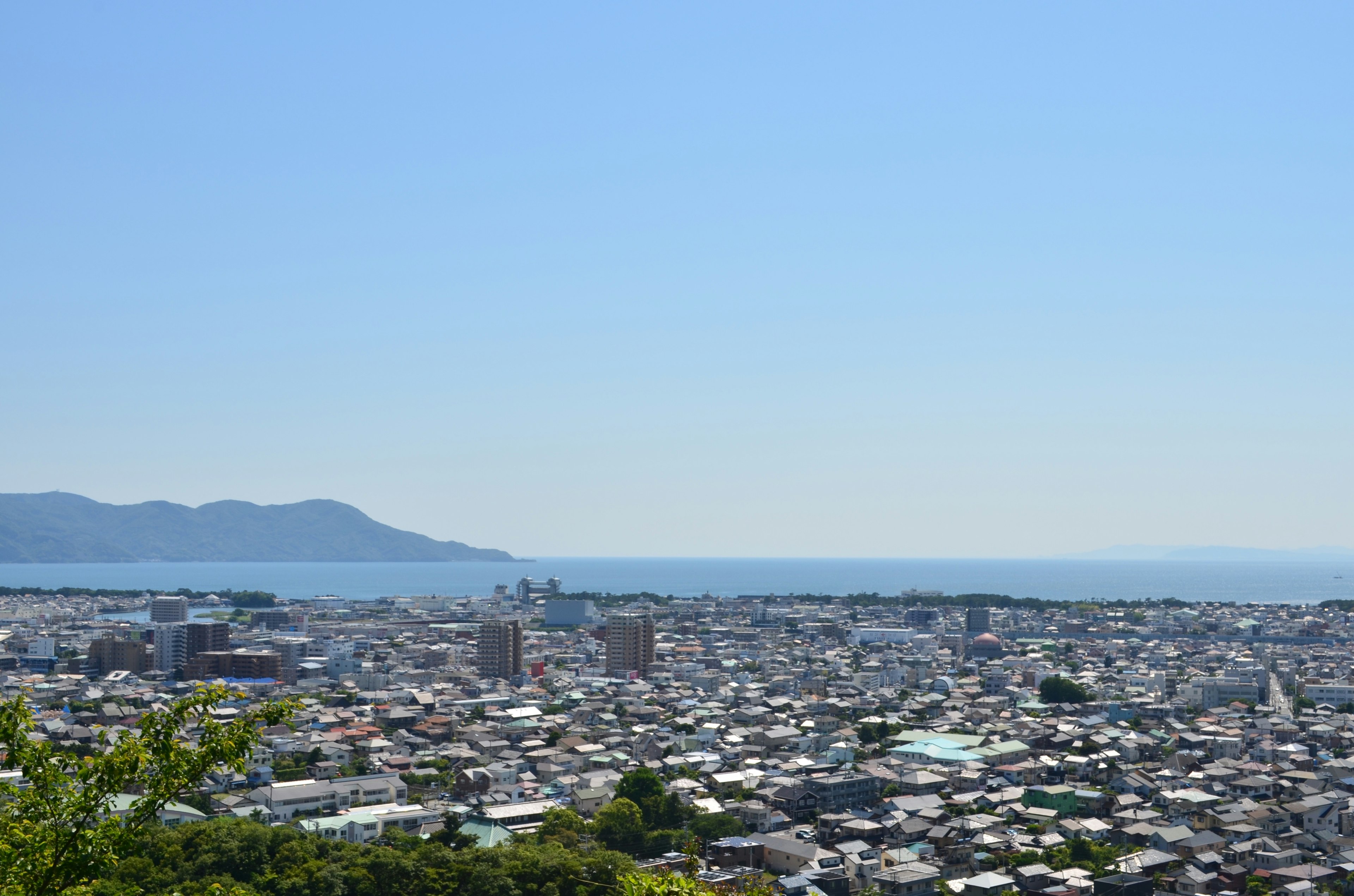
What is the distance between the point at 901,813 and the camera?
16.5m

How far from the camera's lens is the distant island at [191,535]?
161625 mm

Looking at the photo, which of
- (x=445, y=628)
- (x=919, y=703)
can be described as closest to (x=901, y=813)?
(x=919, y=703)

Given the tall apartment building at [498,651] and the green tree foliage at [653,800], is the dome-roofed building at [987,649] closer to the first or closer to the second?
the tall apartment building at [498,651]

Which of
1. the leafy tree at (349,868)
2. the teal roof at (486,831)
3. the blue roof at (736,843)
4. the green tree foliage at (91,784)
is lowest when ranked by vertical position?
the teal roof at (486,831)

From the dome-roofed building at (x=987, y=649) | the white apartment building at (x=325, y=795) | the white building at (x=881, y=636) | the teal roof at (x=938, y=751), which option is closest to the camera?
the white apartment building at (x=325, y=795)

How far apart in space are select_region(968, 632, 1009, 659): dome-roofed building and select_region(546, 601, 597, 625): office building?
2119cm

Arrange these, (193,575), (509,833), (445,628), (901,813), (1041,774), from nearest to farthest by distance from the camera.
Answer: (509,833) → (901,813) → (1041,774) → (445,628) → (193,575)

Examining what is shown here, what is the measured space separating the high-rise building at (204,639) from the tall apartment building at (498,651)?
9218mm

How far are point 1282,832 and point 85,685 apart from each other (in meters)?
29.5

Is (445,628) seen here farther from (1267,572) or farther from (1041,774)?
(1267,572)

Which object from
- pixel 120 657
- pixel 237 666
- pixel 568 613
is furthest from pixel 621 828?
pixel 568 613

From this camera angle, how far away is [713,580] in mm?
123438

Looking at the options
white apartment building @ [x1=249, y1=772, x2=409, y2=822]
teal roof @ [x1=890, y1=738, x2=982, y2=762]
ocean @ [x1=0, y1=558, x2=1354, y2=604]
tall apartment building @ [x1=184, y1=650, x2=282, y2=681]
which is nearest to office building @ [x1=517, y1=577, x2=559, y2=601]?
ocean @ [x1=0, y1=558, x2=1354, y2=604]

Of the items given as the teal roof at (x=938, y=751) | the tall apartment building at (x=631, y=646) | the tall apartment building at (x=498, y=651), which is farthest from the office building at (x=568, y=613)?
the teal roof at (x=938, y=751)
